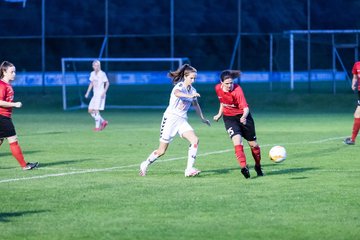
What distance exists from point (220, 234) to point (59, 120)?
920 inches

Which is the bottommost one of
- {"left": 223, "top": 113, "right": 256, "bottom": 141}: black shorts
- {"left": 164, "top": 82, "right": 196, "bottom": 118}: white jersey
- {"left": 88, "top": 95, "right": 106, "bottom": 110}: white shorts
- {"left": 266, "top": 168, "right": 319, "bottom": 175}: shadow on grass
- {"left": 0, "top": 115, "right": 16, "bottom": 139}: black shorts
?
{"left": 88, "top": 95, "right": 106, "bottom": 110}: white shorts

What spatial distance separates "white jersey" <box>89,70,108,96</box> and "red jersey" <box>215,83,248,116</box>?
14.1 m

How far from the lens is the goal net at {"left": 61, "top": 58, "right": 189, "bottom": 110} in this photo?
1634 inches

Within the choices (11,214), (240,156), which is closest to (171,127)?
(240,156)

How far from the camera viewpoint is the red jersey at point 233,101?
49.9ft

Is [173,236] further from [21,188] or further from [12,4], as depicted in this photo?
[12,4]

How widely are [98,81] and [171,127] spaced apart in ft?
46.5

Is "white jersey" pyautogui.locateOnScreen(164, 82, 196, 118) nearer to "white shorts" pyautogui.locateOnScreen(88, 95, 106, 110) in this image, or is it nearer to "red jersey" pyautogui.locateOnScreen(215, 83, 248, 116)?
"red jersey" pyautogui.locateOnScreen(215, 83, 248, 116)

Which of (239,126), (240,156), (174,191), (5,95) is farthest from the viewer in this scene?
(5,95)

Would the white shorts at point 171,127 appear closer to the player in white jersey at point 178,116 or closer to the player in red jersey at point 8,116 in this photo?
the player in white jersey at point 178,116

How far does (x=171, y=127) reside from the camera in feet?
50.6

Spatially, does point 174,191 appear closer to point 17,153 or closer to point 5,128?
point 17,153

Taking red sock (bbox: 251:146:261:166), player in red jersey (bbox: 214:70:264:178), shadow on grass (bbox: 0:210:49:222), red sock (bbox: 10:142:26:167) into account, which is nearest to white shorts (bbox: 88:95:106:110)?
red sock (bbox: 10:142:26:167)

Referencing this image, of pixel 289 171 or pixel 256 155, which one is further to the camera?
pixel 289 171
